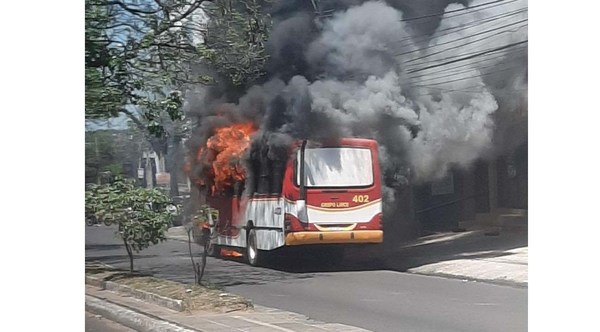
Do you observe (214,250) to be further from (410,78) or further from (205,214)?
(410,78)

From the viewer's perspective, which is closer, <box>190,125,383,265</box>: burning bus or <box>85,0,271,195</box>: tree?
<box>190,125,383,265</box>: burning bus

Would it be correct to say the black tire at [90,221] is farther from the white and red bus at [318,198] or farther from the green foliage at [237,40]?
the green foliage at [237,40]

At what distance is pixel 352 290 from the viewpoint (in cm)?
490

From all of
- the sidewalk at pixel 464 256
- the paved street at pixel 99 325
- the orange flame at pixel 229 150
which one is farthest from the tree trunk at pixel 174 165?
the sidewalk at pixel 464 256

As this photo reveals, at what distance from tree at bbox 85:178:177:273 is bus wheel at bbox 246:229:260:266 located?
0.44 m

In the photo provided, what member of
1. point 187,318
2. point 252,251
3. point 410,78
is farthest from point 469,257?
point 187,318

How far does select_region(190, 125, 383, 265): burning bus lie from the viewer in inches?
189

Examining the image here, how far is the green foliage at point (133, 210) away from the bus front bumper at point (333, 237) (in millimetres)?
678

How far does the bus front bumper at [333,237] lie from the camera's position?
191 inches

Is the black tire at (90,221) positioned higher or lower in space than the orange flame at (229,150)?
lower

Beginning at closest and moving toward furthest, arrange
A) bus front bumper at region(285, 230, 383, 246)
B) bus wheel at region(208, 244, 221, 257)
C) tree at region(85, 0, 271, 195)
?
bus front bumper at region(285, 230, 383, 246) < tree at region(85, 0, 271, 195) < bus wheel at region(208, 244, 221, 257)

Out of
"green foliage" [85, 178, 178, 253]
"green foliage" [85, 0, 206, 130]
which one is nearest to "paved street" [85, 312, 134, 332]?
"green foliage" [85, 178, 178, 253]

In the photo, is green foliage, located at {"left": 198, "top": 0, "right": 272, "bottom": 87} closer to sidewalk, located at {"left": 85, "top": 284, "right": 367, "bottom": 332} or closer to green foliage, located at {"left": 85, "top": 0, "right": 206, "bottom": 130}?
green foliage, located at {"left": 85, "top": 0, "right": 206, "bottom": 130}

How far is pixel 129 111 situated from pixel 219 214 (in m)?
0.75
